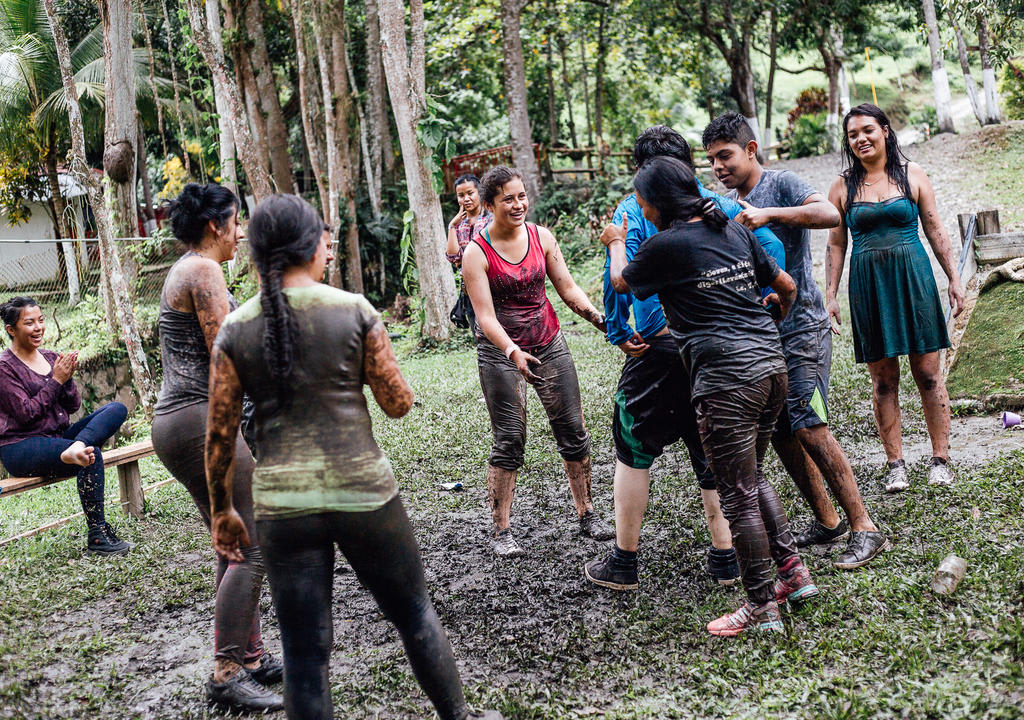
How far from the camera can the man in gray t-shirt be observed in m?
4.15

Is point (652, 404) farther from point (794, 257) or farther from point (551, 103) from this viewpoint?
point (551, 103)

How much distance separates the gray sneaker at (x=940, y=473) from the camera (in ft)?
16.2

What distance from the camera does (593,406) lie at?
832cm

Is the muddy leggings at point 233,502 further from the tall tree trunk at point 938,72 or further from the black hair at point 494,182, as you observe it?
the tall tree trunk at point 938,72

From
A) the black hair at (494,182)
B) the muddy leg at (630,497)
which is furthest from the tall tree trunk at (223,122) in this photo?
the muddy leg at (630,497)

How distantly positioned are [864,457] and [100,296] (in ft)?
39.8

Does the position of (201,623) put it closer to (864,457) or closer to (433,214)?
(864,457)

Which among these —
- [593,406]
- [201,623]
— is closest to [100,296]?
[593,406]

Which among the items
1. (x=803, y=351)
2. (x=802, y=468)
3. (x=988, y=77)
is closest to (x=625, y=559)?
(x=802, y=468)

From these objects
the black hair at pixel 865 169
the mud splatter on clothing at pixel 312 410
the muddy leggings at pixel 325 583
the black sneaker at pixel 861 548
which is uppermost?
the black hair at pixel 865 169

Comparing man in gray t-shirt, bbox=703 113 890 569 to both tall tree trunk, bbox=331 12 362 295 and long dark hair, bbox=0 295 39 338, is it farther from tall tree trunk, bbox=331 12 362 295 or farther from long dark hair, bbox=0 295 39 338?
tall tree trunk, bbox=331 12 362 295

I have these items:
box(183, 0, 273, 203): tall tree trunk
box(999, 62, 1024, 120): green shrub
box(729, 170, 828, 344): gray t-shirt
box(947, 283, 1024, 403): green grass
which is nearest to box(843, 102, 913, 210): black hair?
box(729, 170, 828, 344): gray t-shirt

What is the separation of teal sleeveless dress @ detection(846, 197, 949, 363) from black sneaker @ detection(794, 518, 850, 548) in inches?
45.7

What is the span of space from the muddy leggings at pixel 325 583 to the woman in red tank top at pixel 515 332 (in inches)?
84.8
